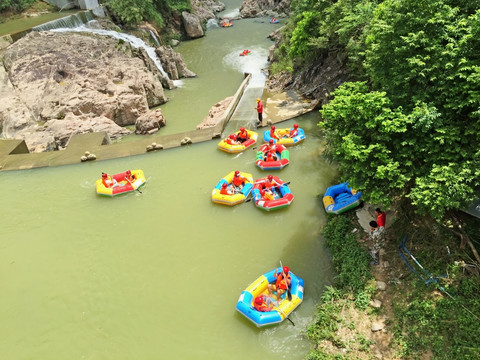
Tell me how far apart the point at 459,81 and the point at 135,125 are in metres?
16.2

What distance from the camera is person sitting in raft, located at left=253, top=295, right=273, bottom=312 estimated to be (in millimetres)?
8591

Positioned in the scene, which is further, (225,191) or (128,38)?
(128,38)

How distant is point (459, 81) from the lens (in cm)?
702

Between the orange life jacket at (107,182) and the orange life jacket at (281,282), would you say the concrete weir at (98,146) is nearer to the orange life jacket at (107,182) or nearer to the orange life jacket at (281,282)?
the orange life jacket at (107,182)

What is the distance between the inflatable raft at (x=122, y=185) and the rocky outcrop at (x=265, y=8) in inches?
1263

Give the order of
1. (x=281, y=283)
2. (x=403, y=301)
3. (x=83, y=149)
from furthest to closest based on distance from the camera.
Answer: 1. (x=83, y=149)
2. (x=281, y=283)
3. (x=403, y=301)

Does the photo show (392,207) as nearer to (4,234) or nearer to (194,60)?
(4,234)

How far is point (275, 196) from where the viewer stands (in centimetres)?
1235

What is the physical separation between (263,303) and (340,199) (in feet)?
15.4

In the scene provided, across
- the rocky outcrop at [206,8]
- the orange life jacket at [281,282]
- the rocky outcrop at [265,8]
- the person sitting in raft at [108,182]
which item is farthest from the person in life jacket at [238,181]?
the rocky outcrop at [265,8]

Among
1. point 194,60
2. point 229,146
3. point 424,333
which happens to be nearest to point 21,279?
point 229,146

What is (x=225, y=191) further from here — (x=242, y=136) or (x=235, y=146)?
(x=242, y=136)

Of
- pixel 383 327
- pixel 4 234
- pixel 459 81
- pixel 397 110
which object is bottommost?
pixel 383 327

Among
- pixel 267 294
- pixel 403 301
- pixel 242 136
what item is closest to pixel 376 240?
pixel 403 301
